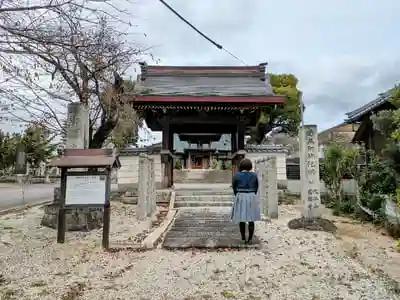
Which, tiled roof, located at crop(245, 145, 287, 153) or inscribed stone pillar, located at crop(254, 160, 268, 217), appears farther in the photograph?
tiled roof, located at crop(245, 145, 287, 153)

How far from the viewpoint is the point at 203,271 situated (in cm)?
536

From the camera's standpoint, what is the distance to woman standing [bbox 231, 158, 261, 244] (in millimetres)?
6867

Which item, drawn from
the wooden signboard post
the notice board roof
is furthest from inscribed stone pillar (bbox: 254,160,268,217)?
the wooden signboard post

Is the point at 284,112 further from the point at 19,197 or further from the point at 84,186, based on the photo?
the point at 84,186

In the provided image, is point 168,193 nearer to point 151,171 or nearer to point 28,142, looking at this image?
point 151,171

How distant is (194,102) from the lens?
13.5 metres

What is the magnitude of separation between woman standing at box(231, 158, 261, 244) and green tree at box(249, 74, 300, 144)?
2425cm

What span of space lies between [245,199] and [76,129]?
16.6ft

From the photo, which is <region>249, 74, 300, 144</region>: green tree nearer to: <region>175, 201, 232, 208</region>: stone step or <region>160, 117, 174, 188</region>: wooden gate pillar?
<region>160, 117, 174, 188</region>: wooden gate pillar

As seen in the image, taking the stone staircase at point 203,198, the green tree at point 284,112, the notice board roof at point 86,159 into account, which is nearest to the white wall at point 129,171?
the stone staircase at point 203,198

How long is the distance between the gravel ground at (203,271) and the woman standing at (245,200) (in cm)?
57

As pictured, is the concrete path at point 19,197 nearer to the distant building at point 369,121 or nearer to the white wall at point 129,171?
the white wall at point 129,171

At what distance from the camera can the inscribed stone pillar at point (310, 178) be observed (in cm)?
919

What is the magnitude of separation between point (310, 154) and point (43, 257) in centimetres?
652
